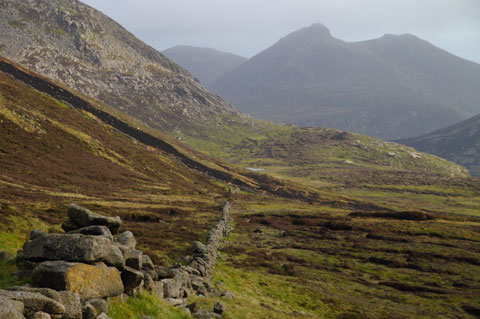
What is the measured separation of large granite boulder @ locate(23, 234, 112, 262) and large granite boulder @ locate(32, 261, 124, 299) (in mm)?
496

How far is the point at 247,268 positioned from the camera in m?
42.0

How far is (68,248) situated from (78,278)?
1.46m

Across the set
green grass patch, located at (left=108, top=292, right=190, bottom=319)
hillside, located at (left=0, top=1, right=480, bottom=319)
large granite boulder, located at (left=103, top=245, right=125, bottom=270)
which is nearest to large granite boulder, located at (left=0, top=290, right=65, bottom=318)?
green grass patch, located at (left=108, top=292, right=190, bottom=319)

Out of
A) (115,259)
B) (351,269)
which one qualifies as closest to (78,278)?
(115,259)

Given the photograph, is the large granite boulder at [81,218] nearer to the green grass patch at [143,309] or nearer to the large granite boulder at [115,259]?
the large granite boulder at [115,259]

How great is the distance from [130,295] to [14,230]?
18.0m

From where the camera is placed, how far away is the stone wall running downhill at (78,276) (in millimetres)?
9266

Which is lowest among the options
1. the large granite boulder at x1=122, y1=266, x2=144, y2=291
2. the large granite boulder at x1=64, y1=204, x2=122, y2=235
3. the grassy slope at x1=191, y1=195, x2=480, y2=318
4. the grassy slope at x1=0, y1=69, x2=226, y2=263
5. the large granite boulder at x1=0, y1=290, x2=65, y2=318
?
the grassy slope at x1=0, y1=69, x2=226, y2=263

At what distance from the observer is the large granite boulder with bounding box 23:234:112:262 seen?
12273 mm

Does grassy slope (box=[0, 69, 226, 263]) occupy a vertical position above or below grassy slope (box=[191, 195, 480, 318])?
below

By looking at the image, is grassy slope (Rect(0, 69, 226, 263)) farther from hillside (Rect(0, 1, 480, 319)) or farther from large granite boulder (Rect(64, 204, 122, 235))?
large granite boulder (Rect(64, 204, 122, 235))

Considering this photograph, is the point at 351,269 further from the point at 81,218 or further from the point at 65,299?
the point at 65,299

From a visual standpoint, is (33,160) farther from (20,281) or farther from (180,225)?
(20,281)

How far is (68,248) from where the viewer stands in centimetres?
1237
